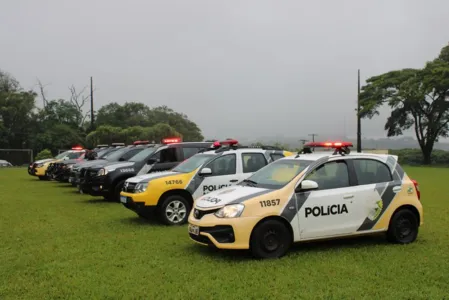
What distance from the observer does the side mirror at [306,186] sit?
6684 mm

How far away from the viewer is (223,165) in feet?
32.3

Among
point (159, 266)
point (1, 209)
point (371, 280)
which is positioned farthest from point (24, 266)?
point (1, 209)

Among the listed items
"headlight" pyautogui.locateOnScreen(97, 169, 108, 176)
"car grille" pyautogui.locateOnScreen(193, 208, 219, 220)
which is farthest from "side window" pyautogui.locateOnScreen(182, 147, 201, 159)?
"car grille" pyautogui.locateOnScreen(193, 208, 219, 220)

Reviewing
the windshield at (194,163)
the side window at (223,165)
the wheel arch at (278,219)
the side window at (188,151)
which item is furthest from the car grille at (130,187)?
the wheel arch at (278,219)

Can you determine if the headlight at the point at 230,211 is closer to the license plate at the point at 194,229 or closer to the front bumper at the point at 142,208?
the license plate at the point at 194,229

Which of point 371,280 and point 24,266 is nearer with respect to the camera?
point 371,280

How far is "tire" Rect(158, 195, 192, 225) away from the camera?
369 inches

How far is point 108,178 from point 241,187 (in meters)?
6.38

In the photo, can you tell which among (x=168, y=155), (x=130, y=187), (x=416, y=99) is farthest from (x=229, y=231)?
(x=416, y=99)

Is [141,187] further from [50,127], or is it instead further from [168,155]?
[50,127]

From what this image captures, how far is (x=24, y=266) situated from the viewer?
6.26 meters

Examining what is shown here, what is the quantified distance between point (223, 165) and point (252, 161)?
26.4 inches

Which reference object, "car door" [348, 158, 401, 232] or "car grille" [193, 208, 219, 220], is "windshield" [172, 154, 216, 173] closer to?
"car grille" [193, 208, 219, 220]

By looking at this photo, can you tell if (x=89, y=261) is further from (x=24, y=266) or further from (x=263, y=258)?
(x=263, y=258)
